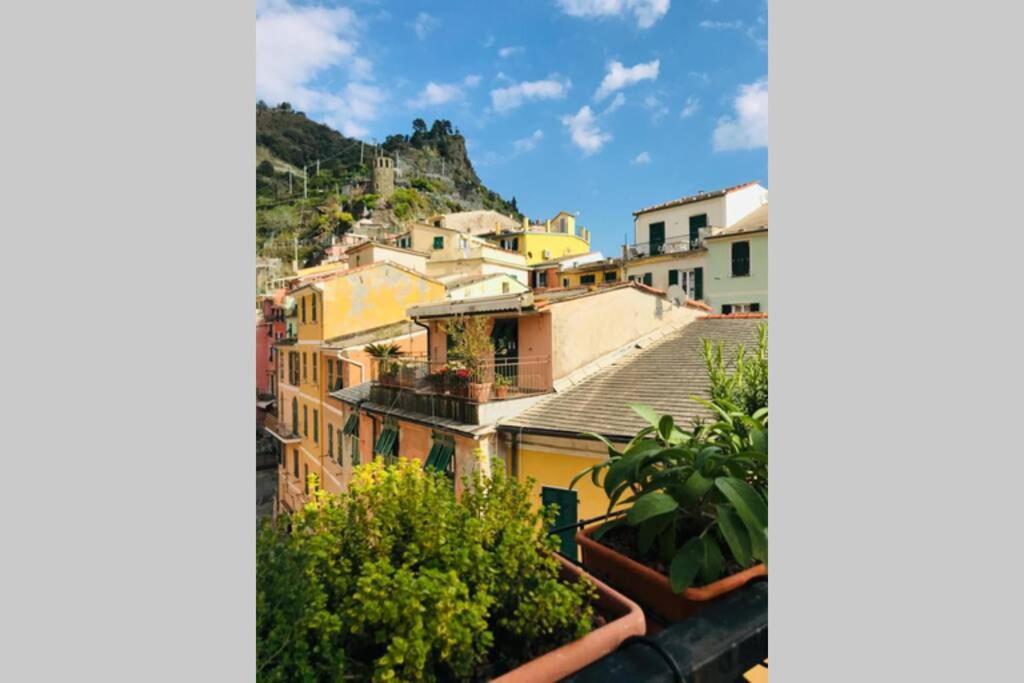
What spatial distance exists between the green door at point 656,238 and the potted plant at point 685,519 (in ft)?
2.28

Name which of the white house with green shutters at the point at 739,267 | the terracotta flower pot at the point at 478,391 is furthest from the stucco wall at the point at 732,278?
the terracotta flower pot at the point at 478,391

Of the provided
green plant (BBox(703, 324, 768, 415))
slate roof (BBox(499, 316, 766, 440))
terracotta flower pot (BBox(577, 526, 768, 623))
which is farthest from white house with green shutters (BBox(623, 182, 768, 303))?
terracotta flower pot (BBox(577, 526, 768, 623))

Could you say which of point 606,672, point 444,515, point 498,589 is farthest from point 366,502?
point 606,672

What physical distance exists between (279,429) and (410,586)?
0.72 metres

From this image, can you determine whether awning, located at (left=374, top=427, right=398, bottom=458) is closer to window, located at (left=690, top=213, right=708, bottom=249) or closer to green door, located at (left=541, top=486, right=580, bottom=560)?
green door, located at (left=541, top=486, right=580, bottom=560)

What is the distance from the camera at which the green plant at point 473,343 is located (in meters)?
1.88

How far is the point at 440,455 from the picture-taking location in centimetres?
163

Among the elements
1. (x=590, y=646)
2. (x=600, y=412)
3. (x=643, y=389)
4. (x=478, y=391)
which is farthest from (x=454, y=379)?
(x=590, y=646)

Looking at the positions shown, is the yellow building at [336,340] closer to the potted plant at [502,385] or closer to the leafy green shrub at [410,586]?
the potted plant at [502,385]

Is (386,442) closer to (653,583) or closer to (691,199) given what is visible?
(653,583)

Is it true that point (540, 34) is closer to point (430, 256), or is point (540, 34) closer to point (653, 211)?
point (653, 211)

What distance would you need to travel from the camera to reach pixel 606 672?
0.83 meters

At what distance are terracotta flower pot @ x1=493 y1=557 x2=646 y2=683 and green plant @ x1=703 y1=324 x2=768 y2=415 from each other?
2.63 feet

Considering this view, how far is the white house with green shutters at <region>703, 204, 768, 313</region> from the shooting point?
162 centimetres
